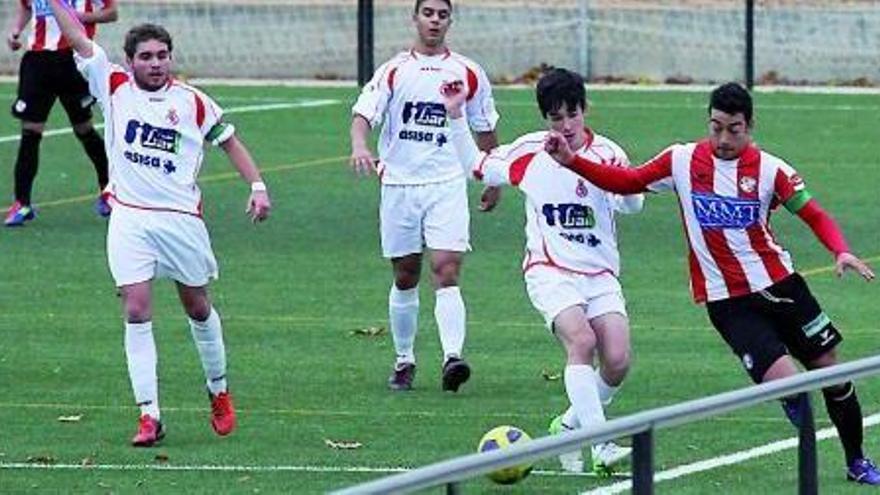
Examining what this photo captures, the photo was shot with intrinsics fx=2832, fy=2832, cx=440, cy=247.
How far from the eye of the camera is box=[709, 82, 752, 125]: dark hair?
34.3ft

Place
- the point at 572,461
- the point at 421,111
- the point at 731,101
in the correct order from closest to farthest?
1. the point at 572,461
2. the point at 731,101
3. the point at 421,111

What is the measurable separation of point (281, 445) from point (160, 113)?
1498 millimetres

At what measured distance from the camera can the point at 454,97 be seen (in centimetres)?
1234

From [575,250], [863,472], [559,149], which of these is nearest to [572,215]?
[575,250]

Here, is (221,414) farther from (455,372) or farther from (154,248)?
(455,372)

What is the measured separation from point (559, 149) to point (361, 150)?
100 inches

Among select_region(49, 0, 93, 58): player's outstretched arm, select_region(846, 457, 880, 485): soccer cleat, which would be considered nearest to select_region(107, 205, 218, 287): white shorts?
select_region(49, 0, 93, 58): player's outstretched arm

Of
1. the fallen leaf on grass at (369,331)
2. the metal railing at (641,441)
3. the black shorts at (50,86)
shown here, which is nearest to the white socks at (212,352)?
the fallen leaf on grass at (369,331)

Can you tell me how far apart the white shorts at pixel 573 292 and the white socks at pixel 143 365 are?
1.71m

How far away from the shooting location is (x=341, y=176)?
77.0 ft

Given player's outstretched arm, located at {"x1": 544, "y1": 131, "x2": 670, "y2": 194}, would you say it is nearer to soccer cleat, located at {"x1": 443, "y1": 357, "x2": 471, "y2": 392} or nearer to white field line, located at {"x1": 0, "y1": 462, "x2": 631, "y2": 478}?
white field line, located at {"x1": 0, "y1": 462, "x2": 631, "y2": 478}

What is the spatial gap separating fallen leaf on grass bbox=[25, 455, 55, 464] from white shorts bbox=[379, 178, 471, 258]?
2680mm

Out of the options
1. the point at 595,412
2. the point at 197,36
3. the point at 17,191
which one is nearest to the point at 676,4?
the point at 197,36

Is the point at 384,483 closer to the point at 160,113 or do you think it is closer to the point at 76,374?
the point at 160,113
